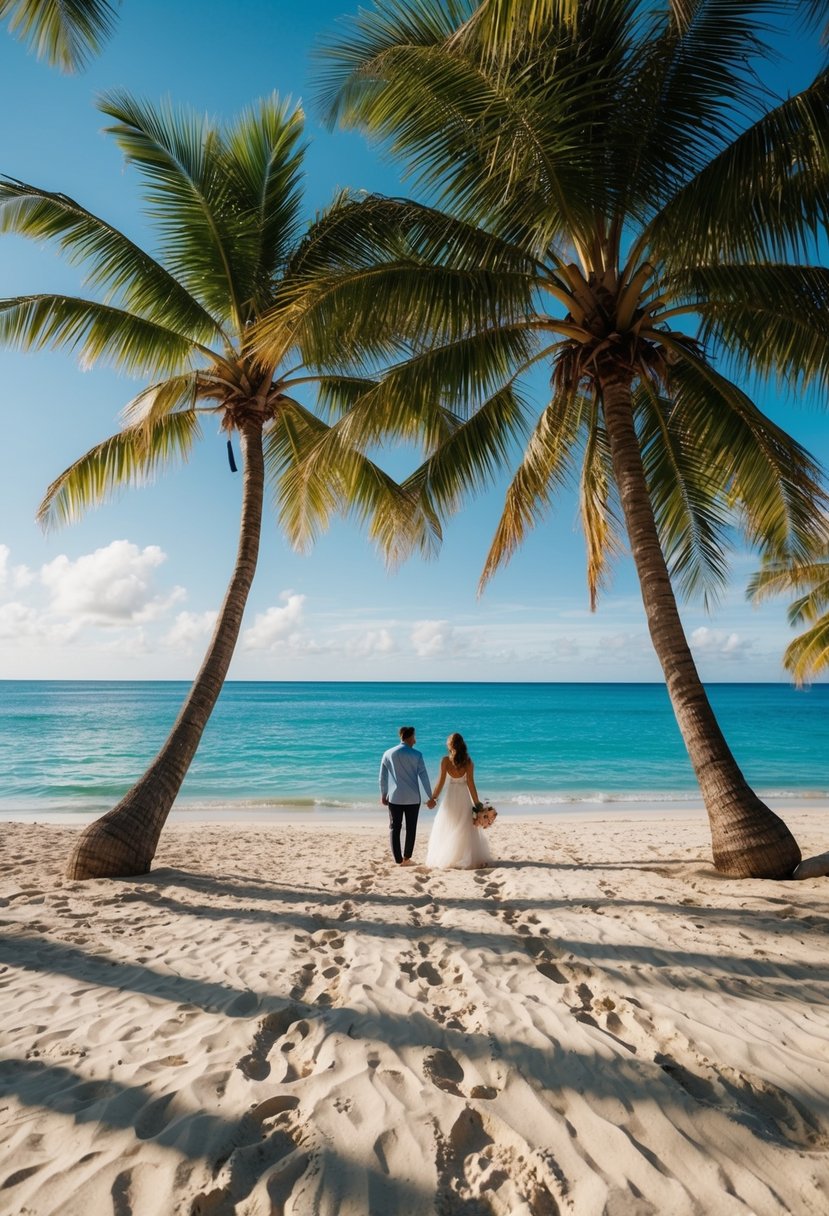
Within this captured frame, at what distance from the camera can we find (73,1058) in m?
2.74

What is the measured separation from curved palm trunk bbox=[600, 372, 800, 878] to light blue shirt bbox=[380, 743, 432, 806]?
2964 mm

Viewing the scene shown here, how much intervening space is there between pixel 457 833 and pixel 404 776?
35.1 inches

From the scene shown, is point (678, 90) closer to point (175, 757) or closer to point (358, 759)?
point (175, 757)

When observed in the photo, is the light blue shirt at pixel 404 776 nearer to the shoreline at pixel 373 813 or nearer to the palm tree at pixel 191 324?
the palm tree at pixel 191 324

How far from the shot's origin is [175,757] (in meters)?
6.77

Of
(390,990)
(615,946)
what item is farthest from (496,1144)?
(615,946)

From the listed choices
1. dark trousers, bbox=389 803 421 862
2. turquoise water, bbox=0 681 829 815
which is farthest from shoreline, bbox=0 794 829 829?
dark trousers, bbox=389 803 421 862

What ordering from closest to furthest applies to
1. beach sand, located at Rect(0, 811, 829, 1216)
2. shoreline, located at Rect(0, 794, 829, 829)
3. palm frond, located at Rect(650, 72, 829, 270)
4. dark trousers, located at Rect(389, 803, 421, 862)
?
beach sand, located at Rect(0, 811, 829, 1216) → palm frond, located at Rect(650, 72, 829, 270) → dark trousers, located at Rect(389, 803, 421, 862) → shoreline, located at Rect(0, 794, 829, 829)

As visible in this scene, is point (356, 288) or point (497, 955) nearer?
point (497, 955)

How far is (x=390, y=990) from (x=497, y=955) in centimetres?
90

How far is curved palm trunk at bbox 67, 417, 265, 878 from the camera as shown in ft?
20.3

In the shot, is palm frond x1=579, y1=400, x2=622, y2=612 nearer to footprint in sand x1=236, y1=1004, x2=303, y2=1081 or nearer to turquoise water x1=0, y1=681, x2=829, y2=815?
footprint in sand x1=236, y1=1004, x2=303, y2=1081

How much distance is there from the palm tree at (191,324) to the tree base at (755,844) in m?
5.18

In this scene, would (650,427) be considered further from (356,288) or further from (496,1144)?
(496,1144)
